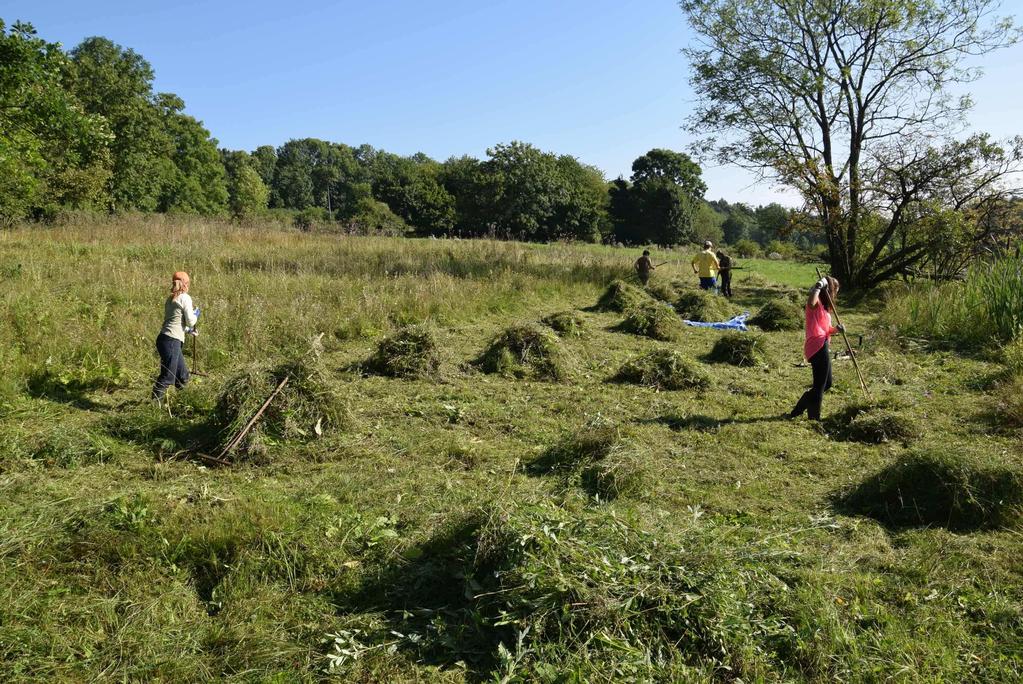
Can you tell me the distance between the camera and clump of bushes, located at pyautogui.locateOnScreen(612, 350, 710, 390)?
8367mm

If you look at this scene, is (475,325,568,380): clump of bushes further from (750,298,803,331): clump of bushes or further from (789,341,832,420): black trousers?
(750,298,803,331): clump of bushes

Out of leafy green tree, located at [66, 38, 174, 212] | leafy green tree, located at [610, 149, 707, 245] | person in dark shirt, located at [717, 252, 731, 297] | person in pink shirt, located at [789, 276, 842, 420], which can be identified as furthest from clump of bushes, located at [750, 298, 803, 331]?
leafy green tree, located at [610, 149, 707, 245]

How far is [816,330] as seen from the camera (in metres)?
7.01

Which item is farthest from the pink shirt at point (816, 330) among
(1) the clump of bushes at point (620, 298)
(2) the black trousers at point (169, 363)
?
(1) the clump of bushes at point (620, 298)

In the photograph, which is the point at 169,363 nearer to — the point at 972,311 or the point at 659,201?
the point at 972,311

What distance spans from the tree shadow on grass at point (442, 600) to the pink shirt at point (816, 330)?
189 inches

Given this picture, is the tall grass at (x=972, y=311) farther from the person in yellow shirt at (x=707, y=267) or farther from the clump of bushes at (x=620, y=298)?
the clump of bushes at (x=620, y=298)

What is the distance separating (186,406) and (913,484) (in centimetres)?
655

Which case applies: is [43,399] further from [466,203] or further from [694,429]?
[466,203]

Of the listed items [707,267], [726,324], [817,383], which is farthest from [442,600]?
[707,267]

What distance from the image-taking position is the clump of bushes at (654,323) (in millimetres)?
12008

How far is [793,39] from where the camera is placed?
68.6ft

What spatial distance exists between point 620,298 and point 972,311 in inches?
262

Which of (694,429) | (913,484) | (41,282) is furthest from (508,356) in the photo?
Result: (41,282)
